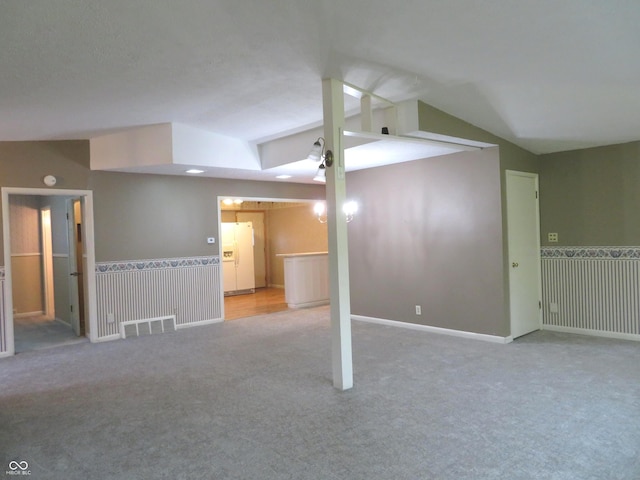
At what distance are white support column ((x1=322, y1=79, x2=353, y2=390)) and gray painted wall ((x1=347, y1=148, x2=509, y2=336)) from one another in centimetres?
221

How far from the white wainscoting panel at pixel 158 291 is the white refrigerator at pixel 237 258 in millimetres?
2873

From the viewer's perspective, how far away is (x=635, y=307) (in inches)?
193

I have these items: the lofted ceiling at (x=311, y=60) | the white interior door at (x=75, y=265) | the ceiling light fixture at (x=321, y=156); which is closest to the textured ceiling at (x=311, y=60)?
the lofted ceiling at (x=311, y=60)

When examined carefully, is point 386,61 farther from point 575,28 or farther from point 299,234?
point 299,234

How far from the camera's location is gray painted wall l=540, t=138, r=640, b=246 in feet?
16.1

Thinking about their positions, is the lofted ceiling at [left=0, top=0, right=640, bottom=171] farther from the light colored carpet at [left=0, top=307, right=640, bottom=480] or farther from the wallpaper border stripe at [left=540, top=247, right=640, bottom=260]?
the light colored carpet at [left=0, top=307, right=640, bottom=480]

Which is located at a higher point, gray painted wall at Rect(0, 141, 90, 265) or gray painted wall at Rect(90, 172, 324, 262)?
gray painted wall at Rect(0, 141, 90, 265)

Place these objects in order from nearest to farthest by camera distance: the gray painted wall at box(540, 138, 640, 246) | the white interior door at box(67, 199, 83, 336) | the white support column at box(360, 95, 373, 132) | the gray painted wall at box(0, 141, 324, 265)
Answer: the white support column at box(360, 95, 373, 132)
the gray painted wall at box(540, 138, 640, 246)
the gray painted wall at box(0, 141, 324, 265)
the white interior door at box(67, 199, 83, 336)

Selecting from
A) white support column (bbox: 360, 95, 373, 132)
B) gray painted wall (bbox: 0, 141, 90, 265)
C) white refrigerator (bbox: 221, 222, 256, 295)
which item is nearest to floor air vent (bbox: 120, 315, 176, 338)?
gray painted wall (bbox: 0, 141, 90, 265)

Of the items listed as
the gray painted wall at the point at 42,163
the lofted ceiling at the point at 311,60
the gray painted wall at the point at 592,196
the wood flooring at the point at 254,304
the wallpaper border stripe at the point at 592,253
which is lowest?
the wood flooring at the point at 254,304

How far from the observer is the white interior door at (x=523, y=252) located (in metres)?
5.09

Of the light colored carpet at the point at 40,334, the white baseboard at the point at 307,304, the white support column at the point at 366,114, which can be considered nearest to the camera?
the white support column at the point at 366,114

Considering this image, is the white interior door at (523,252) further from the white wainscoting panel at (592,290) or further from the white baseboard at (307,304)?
the white baseboard at (307,304)

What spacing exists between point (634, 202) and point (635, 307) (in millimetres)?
1175
